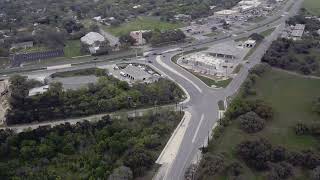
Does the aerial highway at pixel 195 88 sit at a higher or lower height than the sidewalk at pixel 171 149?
lower

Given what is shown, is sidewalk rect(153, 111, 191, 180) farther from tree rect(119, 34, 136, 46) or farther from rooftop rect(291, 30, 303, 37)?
rooftop rect(291, 30, 303, 37)

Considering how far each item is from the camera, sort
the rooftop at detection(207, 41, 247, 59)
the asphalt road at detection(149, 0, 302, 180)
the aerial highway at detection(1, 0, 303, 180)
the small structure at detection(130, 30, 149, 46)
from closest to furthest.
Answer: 1. the asphalt road at detection(149, 0, 302, 180)
2. the aerial highway at detection(1, 0, 303, 180)
3. the rooftop at detection(207, 41, 247, 59)
4. the small structure at detection(130, 30, 149, 46)

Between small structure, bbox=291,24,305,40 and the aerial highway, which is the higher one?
the aerial highway

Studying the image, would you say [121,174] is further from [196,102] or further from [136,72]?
[136,72]

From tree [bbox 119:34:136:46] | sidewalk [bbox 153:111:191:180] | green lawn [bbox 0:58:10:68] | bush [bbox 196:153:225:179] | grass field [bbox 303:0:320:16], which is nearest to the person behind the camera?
bush [bbox 196:153:225:179]

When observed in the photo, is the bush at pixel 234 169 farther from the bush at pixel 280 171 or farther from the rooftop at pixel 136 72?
the rooftop at pixel 136 72

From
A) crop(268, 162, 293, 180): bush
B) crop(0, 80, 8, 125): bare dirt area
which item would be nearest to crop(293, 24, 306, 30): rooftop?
crop(268, 162, 293, 180): bush

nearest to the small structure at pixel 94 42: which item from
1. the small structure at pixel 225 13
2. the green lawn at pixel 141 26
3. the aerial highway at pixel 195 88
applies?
the aerial highway at pixel 195 88
